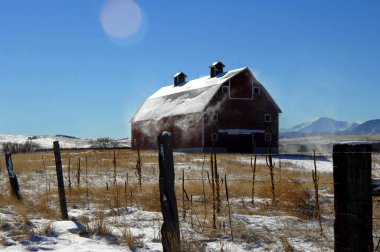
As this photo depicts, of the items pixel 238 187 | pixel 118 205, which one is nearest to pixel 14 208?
pixel 118 205

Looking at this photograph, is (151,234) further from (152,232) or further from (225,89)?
(225,89)

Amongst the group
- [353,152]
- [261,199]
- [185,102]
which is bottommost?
[261,199]

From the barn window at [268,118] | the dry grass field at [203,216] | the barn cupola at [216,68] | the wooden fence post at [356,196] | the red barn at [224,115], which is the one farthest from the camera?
the barn cupola at [216,68]

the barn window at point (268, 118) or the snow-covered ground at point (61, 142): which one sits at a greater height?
the barn window at point (268, 118)

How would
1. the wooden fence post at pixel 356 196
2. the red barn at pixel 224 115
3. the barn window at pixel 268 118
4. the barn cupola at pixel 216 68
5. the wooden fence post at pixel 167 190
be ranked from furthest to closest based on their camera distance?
the barn cupola at pixel 216 68, the barn window at pixel 268 118, the red barn at pixel 224 115, the wooden fence post at pixel 167 190, the wooden fence post at pixel 356 196

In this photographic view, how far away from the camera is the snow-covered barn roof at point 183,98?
3897cm

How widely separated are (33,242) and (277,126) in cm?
3670

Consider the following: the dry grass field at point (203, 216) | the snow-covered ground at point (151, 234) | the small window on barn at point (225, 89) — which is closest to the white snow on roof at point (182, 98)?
the small window on barn at point (225, 89)

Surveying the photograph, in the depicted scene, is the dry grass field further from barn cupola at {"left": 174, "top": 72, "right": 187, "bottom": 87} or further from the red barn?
barn cupola at {"left": 174, "top": 72, "right": 187, "bottom": 87}

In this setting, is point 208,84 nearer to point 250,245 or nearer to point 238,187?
point 238,187

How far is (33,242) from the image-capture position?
6.18 metres

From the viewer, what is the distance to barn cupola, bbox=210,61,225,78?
43156 millimetres

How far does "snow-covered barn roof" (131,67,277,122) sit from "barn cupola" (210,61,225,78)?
24.2 inches

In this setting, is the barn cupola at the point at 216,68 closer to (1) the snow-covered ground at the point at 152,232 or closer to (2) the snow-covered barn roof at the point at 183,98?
(2) the snow-covered barn roof at the point at 183,98
